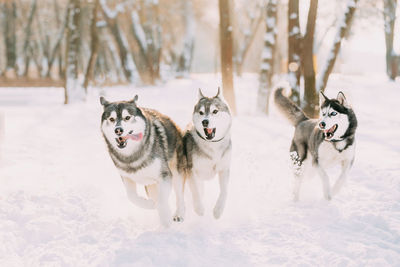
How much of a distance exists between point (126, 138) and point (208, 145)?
35.8 inches

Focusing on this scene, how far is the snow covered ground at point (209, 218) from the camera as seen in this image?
12.3 feet

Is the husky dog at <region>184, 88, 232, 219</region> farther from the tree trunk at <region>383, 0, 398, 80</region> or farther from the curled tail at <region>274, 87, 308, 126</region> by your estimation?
the tree trunk at <region>383, 0, 398, 80</region>

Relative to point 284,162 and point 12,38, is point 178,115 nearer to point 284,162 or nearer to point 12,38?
point 284,162

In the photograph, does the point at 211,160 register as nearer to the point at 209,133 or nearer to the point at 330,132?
the point at 209,133

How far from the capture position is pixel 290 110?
5879 millimetres

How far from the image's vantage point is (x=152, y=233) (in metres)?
4.22

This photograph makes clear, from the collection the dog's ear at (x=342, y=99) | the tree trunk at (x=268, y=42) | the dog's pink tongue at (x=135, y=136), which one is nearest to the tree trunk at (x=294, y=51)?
the tree trunk at (x=268, y=42)

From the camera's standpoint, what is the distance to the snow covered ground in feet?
12.3

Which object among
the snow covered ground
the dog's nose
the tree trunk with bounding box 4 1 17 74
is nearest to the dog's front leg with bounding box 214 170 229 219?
the snow covered ground

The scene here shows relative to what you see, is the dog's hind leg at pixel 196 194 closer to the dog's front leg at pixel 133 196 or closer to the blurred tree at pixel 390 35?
the dog's front leg at pixel 133 196

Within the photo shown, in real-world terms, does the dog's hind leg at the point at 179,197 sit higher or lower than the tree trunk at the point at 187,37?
lower

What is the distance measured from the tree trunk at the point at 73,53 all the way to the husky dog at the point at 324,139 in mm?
10845

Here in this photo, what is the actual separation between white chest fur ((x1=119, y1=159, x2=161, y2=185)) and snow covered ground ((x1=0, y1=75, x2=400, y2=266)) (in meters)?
0.55

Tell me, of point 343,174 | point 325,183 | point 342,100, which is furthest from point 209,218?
point 342,100
